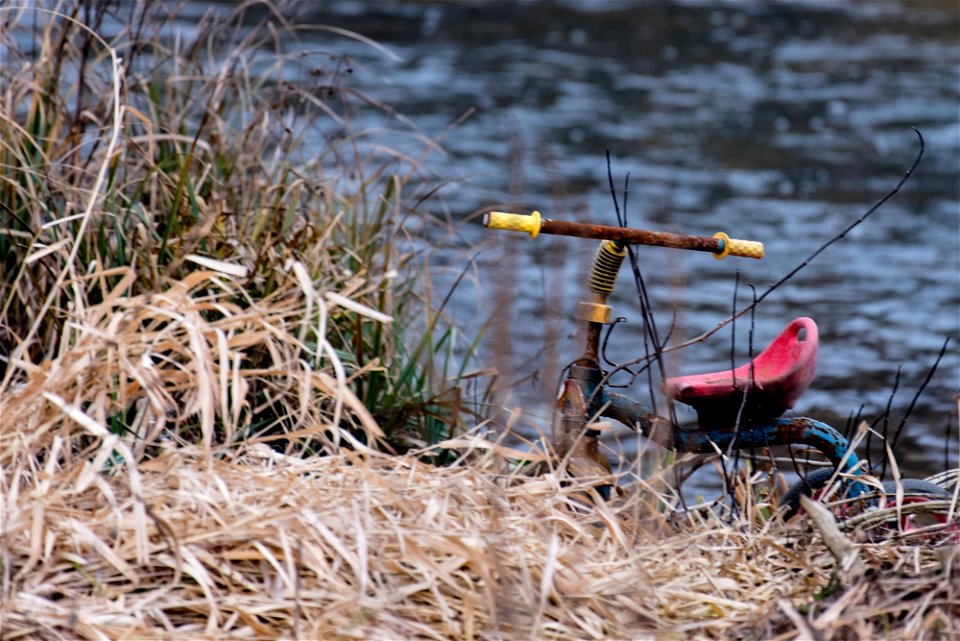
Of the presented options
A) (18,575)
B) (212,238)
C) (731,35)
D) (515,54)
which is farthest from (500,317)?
(731,35)

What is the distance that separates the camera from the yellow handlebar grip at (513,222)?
2.30 meters

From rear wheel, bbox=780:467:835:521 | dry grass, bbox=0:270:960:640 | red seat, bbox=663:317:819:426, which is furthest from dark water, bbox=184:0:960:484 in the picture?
rear wheel, bbox=780:467:835:521

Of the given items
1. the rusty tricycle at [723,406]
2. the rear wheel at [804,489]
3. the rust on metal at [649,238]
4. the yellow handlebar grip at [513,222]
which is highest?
the yellow handlebar grip at [513,222]

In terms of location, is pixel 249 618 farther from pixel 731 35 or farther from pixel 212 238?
pixel 731 35

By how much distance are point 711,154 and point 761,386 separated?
5.66 meters

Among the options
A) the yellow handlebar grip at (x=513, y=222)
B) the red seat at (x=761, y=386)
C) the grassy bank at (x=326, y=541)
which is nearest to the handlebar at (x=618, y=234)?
the yellow handlebar grip at (x=513, y=222)

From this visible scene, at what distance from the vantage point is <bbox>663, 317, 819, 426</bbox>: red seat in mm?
2443

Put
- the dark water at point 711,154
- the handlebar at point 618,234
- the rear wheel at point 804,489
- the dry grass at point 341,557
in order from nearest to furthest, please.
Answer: the dry grass at point 341,557
the handlebar at point 618,234
the rear wheel at point 804,489
the dark water at point 711,154

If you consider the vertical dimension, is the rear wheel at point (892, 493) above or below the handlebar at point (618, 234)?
below

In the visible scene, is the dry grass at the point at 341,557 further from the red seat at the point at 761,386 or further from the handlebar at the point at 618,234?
the handlebar at the point at 618,234

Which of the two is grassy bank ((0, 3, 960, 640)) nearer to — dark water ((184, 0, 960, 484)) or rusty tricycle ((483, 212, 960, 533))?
rusty tricycle ((483, 212, 960, 533))

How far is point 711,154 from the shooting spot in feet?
26.0

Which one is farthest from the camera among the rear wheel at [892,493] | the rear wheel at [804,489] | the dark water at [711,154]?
the dark water at [711,154]

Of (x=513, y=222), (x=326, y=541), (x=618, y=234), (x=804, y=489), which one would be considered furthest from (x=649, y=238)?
(x=326, y=541)
